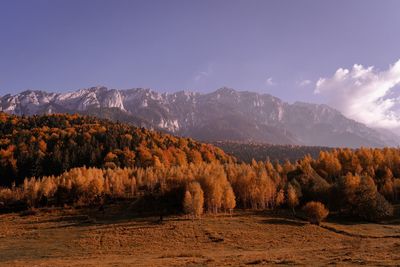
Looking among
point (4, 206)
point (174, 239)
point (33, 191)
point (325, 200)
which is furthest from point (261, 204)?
point (4, 206)

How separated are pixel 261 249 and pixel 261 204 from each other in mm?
55924

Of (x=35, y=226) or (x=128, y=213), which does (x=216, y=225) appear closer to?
(x=128, y=213)

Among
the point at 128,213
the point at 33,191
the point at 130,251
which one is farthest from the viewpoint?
the point at 33,191

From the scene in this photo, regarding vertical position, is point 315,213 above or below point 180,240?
above

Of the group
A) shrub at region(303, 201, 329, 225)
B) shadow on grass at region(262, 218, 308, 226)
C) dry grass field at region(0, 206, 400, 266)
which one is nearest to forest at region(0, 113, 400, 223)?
shrub at region(303, 201, 329, 225)

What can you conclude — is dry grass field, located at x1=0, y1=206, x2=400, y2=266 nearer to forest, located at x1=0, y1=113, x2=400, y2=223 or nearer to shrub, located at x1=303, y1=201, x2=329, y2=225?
shrub, located at x1=303, y1=201, x2=329, y2=225

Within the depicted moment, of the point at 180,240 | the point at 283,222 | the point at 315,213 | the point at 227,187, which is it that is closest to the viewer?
the point at 180,240

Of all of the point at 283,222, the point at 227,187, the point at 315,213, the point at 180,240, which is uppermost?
the point at 227,187

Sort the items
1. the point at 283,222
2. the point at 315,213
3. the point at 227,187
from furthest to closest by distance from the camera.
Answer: the point at 227,187
the point at 315,213
the point at 283,222

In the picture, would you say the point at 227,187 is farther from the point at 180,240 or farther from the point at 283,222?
the point at 180,240

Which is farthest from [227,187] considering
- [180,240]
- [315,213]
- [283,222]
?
[180,240]

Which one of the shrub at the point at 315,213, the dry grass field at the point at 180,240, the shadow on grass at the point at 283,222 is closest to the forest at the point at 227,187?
the shrub at the point at 315,213

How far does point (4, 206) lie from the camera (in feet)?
421

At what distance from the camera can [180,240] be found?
73312 mm
